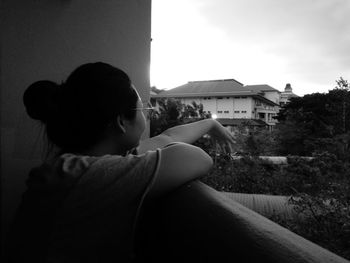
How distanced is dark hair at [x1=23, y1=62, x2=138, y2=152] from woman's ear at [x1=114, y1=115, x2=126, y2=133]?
1 centimetres

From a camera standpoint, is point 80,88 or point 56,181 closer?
point 56,181

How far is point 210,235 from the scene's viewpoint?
0.48 meters

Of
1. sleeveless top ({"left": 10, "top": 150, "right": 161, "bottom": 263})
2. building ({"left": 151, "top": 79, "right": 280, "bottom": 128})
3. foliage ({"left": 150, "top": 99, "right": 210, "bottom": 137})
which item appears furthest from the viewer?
building ({"left": 151, "top": 79, "right": 280, "bottom": 128})

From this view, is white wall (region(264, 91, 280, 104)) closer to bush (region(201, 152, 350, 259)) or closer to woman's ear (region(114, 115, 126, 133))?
bush (region(201, 152, 350, 259))

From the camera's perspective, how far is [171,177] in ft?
2.17

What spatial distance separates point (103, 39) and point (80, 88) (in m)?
1.36

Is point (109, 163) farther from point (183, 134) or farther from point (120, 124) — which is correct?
point (183, 134)

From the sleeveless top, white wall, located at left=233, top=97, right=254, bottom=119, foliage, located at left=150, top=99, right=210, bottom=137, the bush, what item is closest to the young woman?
the sleeveless top

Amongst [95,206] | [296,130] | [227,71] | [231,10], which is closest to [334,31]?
[231,10]

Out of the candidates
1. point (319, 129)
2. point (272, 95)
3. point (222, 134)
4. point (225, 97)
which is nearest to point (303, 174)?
point (222, 134)

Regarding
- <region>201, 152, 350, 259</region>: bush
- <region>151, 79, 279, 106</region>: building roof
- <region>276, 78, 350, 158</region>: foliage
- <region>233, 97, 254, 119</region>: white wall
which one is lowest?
<region>201, 152, 350, 259</region>: bush

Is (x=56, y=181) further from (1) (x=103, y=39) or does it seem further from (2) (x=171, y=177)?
(1) (x=103, y=39)

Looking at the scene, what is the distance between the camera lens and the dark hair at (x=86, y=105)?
84 centimetres

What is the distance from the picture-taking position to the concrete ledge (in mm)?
406
